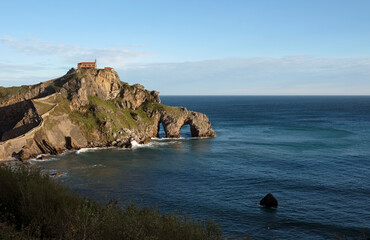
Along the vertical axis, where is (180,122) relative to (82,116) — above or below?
below

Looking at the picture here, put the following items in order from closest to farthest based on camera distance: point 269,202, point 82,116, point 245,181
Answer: point 269,202, point 245,181, point 82,116

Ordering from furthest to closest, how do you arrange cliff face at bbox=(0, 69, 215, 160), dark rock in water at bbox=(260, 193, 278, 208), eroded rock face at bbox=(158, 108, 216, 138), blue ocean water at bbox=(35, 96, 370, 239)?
eroded rock face at bbox=(158, 108, 216, 138) → cliff face at bbox=(0, 69, 215, 160) → dark rock in water at bbox=(260, 193, 278, 208) → blue ocean water at bbox=(35, 96, 370, 239)

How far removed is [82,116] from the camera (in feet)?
310

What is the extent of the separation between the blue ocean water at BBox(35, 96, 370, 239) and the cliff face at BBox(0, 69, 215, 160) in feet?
25.9

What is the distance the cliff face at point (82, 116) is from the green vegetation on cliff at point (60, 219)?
52.3 metres

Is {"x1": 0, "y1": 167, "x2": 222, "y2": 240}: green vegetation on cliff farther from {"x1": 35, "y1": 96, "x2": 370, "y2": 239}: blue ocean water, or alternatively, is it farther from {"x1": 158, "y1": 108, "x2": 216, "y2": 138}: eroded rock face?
{"x1": 158, "y1": 108, "x2": 216, "y2": 138}: eroded rock face

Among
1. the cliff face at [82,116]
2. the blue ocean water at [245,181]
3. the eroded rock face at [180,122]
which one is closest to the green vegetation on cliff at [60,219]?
the blue ocean water at [245,181]

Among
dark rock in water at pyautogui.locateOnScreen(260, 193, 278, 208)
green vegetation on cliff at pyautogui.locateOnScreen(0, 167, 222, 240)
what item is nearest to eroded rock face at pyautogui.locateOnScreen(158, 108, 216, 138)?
dark rock in water at pyautogui.locateOnScreen(260, 193, 278, 208)

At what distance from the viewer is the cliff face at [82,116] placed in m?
79.8

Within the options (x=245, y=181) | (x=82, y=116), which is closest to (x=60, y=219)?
(x=245, y=181)

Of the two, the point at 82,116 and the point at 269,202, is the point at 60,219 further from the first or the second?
the point at 82,116

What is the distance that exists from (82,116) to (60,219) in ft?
249

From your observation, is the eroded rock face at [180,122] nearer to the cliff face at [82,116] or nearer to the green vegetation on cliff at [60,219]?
the cliff face at [82,116]

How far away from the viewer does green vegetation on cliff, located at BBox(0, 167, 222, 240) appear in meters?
19.5
